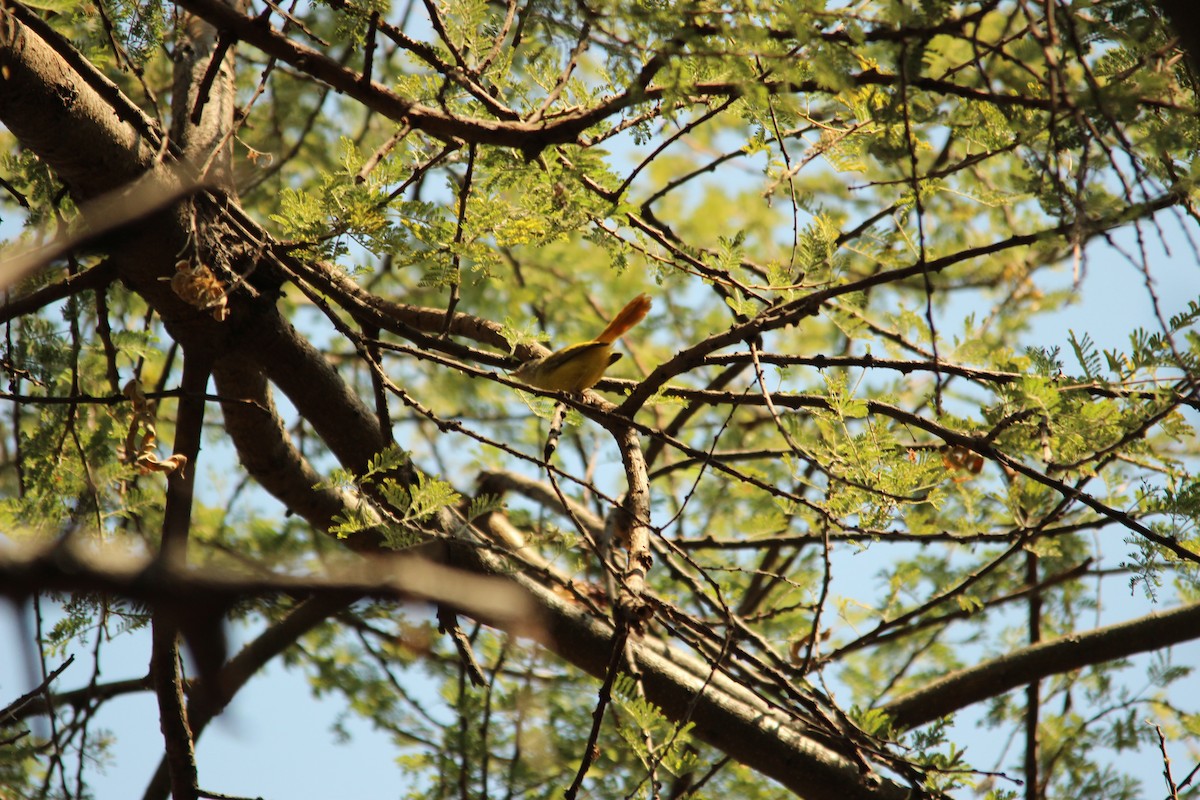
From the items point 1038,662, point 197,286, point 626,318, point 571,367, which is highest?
point 626,318

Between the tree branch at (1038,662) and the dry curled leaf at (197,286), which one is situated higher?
the dry curled leaf at (197,286)

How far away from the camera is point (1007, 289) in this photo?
21.9 ft

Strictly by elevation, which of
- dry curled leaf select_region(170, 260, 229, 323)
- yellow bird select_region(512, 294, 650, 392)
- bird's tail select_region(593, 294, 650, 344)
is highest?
bird's tail select_region(593, 294, 650, 344)

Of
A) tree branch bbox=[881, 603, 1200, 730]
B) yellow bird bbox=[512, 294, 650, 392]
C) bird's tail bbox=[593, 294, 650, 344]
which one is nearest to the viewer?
yellow bird bbox=[512, 294, 650, 392]

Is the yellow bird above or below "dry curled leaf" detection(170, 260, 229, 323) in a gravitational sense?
above

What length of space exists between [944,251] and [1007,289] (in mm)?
848

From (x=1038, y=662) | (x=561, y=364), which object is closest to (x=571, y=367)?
(x=561, y=364)

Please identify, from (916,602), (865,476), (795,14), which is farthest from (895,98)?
(916,602)

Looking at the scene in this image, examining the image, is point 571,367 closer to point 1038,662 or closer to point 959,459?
point 959,459

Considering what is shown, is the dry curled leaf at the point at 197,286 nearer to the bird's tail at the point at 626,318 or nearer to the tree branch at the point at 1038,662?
the bird's tail at the point at 626,318

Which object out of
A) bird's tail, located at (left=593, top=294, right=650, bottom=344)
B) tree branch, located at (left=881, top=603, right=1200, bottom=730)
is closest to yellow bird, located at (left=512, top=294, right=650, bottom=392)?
bird's tail, located at (left=593, top=294, right=650, bottom=344)

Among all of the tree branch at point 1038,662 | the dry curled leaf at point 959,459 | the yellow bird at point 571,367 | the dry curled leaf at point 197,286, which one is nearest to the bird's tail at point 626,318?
the yellow bird at point 571,367

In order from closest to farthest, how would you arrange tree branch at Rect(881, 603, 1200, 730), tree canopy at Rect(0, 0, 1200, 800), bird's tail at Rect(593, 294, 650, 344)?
tree canopy at Rect(0, 0, 1200, 800), bird's tail at Rect(593, 294, 650, 344), tree branch at Rect(881, 603, 1200, 730)

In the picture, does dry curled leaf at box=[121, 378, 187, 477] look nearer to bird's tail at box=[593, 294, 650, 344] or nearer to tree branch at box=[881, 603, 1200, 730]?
bird's tail at box=[593, 294, 650, 344]
